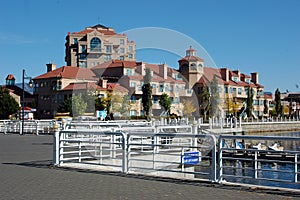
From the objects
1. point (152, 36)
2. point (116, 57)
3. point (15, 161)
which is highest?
point (116, 57)

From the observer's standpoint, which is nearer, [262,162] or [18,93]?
[262,162]

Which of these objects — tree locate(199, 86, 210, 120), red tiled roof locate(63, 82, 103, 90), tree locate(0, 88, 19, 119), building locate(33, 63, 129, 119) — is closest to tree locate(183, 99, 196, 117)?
tree locate(199, 86, 210, 120)

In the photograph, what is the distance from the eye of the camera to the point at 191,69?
3174 inches

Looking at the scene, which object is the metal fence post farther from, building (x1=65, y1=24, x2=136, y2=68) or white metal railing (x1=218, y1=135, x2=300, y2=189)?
building (x1=65, y1=24, x2=136, y2=68)

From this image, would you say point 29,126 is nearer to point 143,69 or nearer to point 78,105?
point 78,105

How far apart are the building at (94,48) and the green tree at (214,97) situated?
23.8 meters

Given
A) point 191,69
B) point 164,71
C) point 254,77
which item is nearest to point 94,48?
point 191,69

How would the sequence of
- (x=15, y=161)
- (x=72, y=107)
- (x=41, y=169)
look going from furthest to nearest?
(x=72, y=107) < (x=15, y=161) < (x=41, y=169)

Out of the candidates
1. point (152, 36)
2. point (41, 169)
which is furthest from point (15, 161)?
point (152, 36)

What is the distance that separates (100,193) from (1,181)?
300 cm

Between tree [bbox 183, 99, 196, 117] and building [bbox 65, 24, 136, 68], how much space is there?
24.6 m

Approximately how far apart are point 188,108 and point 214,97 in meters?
6.16

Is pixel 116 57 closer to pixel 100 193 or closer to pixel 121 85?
pixel 121 85

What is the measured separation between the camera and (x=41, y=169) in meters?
12.5
